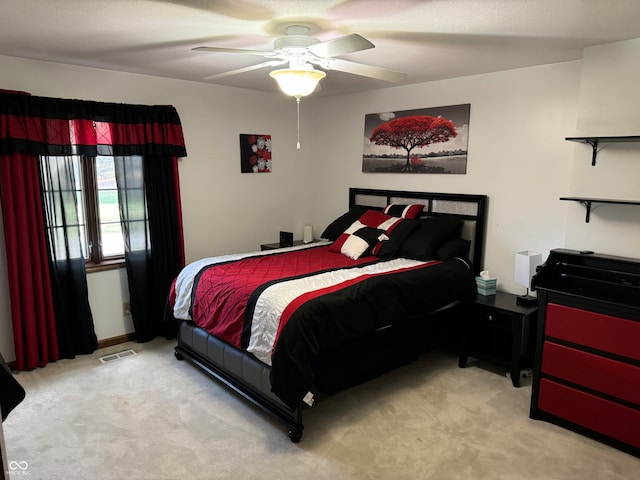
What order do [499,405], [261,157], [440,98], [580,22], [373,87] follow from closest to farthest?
[580,22] → [499,405] → [440,98] → [373,87] → [261,157]

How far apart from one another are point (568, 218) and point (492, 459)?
5.79ft

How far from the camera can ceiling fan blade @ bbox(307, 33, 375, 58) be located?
218 centimetres

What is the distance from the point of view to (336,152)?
201 inches

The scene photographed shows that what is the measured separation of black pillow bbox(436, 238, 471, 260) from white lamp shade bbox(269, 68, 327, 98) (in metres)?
1.89

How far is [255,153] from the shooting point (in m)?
Answer: 4.80

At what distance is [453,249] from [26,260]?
11.2 ft

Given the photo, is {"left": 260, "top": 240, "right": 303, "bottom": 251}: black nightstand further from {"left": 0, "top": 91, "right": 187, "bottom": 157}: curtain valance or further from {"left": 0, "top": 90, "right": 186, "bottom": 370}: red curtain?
{"left": 0, "top": 90, "right": 186, "bottom": 370}: red curtain

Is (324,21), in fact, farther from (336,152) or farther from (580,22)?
(336,152)

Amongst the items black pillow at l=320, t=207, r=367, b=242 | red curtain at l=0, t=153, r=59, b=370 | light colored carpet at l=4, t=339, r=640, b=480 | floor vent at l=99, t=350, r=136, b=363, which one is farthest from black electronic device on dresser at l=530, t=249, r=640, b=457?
red curtain at l=0, t=153, r=59, b=370

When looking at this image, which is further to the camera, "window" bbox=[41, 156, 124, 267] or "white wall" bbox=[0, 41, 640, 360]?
"window" bbox=[41, 156, 124, 267]

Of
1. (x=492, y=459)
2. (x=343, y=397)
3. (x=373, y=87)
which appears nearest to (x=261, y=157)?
(x=373, y=87)

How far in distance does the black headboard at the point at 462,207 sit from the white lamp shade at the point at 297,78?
2030mm

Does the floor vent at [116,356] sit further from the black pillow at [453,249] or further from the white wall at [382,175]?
the black pillow at [453,249]

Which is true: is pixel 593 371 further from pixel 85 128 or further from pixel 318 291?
pixel 85 128
